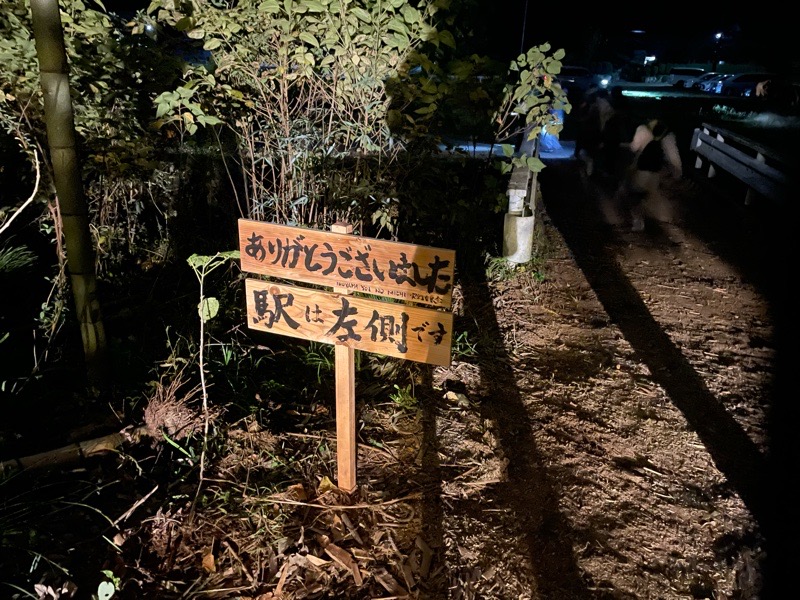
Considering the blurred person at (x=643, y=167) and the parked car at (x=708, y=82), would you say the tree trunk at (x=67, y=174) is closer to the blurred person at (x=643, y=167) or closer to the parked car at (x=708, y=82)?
the blurred person at (x=643, y=167)

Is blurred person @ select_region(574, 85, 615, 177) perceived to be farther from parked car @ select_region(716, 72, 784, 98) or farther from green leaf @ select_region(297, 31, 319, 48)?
parked car @ select_region(716, 72, 784, 98)

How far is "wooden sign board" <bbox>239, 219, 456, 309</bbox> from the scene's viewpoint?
7.91ft

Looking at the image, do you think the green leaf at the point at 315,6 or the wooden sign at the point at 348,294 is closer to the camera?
the wooden sign at the point at 348,294

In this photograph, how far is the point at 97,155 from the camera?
168 inches

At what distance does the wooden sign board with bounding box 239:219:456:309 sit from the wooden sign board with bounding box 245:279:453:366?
0.19 feet

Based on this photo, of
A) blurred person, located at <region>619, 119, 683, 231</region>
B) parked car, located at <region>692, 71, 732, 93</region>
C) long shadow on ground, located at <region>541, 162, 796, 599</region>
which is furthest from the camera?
parked car, located at <region>692, 71, 732, 93</region>

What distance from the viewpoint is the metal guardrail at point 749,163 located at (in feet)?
24.0

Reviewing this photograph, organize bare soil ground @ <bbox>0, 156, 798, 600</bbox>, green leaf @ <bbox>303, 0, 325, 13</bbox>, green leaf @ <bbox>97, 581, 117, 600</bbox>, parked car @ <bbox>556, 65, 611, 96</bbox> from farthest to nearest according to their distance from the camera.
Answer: parked car @ <bbox>556, 65, 611, 96</bbox>, green leaf @ <bbox>303, 0, 325, 13</bbox>, bare soil ground @ <bbox>0, 156, 798, 600</bbox>, green leaf @ <bbox>97, 581, 117, 600</bbox>

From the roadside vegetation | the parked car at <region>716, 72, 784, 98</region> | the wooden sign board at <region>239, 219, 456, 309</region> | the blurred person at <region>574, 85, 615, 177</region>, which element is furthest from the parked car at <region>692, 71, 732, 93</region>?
the wooden sign board at <region>239, 219, 456, 309</region>

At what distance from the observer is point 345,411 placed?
2.74m

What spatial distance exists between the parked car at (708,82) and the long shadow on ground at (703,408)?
25.0 meters

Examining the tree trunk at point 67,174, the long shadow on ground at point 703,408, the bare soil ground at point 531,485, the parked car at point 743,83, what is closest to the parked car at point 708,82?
the parked car at point 743,83

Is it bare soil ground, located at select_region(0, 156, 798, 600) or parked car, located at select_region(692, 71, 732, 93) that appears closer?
bare soil ground, located at select_region(0, 156, 798, 600)

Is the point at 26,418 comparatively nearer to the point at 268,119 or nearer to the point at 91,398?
the point at 91,398
